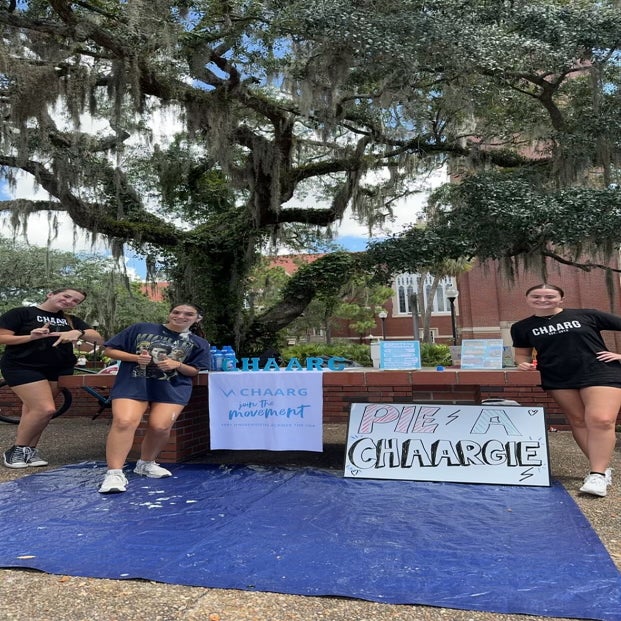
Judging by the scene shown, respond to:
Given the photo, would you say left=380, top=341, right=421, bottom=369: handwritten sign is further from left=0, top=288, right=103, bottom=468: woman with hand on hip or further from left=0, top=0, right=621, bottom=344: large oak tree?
left=0, top=0, right=621, bottom=344: large oak tree

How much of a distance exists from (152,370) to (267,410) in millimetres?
1104

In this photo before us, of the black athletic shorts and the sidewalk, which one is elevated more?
the black athletic shorts

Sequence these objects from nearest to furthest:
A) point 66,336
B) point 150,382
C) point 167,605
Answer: point 167,605
point 150,382
point 66,336

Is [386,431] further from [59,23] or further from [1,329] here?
[59,23]

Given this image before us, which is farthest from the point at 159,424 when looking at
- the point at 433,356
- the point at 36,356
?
the point at 433,356

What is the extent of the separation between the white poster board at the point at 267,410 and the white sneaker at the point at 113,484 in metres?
1.05

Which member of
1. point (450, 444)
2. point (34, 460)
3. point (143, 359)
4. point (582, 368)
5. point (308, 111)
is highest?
point (308, 111)

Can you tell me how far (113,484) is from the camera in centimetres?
390

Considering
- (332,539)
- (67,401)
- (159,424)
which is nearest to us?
(332,539)

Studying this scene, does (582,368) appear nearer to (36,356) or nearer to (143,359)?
(143,359)

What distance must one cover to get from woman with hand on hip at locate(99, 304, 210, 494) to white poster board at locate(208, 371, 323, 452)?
17.9 inches

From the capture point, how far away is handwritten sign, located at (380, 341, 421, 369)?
4.69 meters

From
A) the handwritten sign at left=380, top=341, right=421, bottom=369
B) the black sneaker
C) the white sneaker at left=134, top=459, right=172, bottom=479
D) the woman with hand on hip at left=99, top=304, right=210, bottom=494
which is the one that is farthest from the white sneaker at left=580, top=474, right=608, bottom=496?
the black sneaker

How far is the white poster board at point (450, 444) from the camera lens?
162 inches
